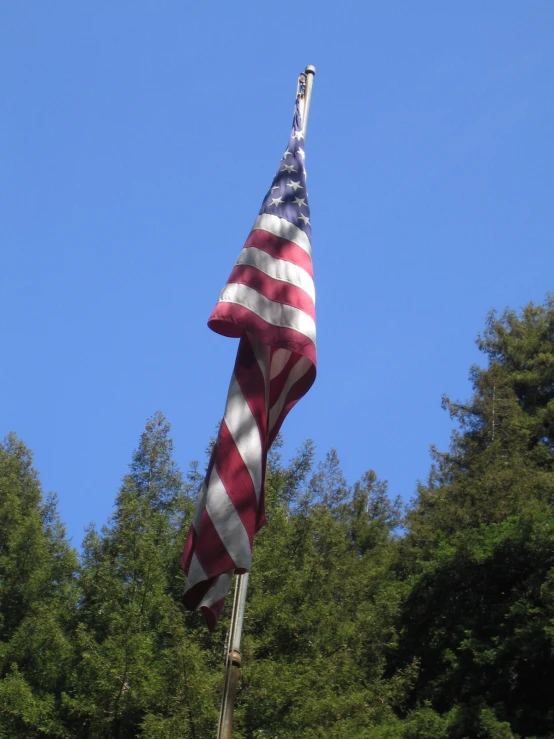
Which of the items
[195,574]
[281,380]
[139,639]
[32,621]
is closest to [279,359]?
[281,380]

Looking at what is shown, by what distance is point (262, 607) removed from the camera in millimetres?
19109

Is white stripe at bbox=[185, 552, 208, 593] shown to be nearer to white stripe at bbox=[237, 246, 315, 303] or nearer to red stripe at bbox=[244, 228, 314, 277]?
white stripe at bbox=[237, 246, 315, 303]

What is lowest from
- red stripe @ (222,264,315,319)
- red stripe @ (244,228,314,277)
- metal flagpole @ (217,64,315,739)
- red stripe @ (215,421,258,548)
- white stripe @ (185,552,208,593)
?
metal flagpole @ (217,64,315,739)

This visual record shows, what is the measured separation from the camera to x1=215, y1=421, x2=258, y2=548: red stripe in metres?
7.38

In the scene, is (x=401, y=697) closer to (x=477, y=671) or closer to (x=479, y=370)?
(x=477, y=671)

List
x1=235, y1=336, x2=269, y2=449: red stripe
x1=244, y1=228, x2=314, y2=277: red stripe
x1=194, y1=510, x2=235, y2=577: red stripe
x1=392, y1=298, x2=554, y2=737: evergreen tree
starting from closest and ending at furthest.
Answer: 1. x1=194, y1=510, x2=235, y2=577: red stripe
2. x1=235, y1=336, x2=269, y2=449: red stripe
3. x1=244, y1=228, x2=314, y2=277: red stripe
4. x1=392, y1=298, x2=554, y2=737: evergreen tree

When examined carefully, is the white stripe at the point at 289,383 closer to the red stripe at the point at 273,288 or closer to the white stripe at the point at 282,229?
the red stripe at the point at 273,288

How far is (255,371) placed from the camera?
804cm

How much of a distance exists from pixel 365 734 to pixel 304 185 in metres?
11.3

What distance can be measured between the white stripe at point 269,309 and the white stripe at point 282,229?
2.68ft

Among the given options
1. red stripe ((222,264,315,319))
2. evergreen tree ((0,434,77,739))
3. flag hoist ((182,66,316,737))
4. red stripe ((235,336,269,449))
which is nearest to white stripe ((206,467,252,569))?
flag hoist ((182,66,316,737))

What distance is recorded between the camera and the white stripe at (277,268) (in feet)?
28.0

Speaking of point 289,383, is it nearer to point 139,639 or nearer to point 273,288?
point 273,288

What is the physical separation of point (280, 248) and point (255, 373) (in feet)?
4.20
